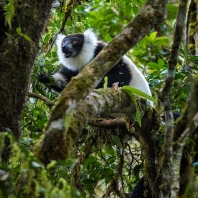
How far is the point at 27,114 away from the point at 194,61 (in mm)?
1621

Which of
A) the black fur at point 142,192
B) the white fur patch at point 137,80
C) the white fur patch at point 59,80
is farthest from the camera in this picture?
the white fur patch at point 59,80

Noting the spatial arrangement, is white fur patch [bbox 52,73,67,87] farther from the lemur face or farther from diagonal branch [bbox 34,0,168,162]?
diagonal branch [bbox 34,0,168,162]

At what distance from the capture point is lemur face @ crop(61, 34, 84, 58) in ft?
18.9

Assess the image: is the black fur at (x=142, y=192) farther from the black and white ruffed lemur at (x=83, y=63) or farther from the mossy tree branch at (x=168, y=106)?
the mossy tree branch at (x=168, y=106)

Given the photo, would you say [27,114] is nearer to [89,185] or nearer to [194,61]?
[89,185]

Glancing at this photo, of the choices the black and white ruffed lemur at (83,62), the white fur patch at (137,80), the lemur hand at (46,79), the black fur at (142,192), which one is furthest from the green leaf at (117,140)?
the black and white ruffed lemur at (83,62)

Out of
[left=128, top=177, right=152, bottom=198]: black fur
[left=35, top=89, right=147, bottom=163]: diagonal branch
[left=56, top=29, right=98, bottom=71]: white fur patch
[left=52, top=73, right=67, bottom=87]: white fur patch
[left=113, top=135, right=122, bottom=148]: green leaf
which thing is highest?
[left=35, top=89, right=147, bottom=163]: diagonal branch

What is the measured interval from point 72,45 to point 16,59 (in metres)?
3.53

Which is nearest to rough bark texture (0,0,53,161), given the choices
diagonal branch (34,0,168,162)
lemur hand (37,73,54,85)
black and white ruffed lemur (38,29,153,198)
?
diagonal branch (34,0,168,162)

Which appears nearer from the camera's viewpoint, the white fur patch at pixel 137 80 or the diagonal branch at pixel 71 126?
the diagonal branch at pixel 71 126

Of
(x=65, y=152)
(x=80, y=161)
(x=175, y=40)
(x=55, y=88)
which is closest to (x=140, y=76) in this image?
(x=55, y=88)

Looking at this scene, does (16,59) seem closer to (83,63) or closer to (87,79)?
(87,79)

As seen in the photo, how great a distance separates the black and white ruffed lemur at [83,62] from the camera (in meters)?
5.31

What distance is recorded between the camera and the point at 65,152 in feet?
6.81
